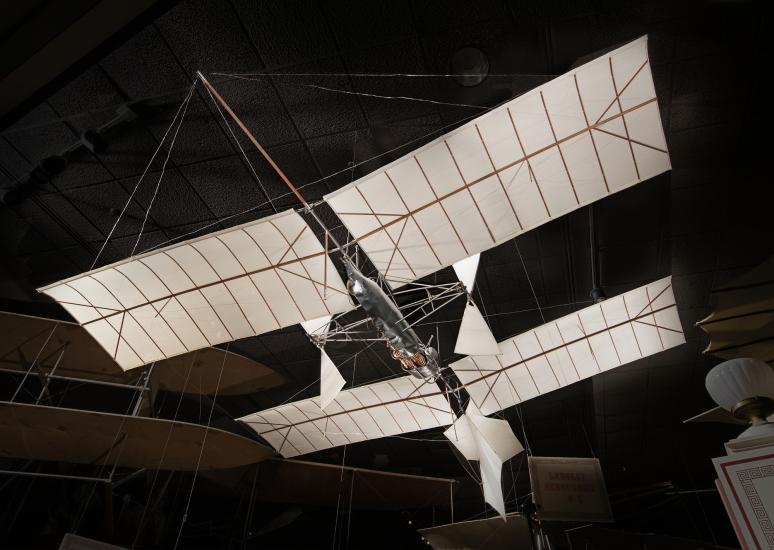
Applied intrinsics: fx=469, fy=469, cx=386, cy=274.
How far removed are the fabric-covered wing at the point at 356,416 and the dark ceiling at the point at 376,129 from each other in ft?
4.67

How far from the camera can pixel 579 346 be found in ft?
25.0

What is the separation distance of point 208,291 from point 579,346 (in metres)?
5.80

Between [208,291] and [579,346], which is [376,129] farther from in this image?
[579,346]

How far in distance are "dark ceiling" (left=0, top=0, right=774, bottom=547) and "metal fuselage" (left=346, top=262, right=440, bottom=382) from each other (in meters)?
1.63

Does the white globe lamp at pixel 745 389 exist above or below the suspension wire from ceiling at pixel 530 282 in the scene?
below

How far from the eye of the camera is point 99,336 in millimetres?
7098

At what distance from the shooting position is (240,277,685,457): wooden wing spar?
7367mm

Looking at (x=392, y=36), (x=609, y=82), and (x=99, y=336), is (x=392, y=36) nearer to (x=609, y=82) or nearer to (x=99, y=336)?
(x=609, y=82)

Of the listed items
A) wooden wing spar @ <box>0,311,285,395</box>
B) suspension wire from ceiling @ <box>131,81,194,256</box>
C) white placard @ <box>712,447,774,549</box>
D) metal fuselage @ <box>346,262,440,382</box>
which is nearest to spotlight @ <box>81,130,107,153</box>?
suspension wire from ceiling @ <box>131,81,194,256</box>

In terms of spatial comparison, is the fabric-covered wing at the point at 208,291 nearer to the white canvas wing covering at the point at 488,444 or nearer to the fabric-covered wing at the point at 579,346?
the fabric-covered wing at the point at 579,346

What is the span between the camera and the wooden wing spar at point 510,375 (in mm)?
7367

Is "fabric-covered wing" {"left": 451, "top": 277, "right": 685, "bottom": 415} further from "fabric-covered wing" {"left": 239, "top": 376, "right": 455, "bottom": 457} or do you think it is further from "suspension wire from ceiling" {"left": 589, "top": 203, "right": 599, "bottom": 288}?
"fabric-covered wing" {"left": 239, "top": 376, "right": 455, "bottom": 457}

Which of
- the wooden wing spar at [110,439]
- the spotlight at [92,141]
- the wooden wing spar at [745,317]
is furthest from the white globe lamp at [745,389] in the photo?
the spotlight at [92,141]

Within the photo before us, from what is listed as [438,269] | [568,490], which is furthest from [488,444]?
[438,269]
